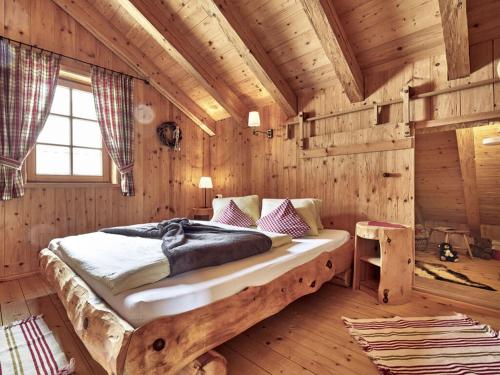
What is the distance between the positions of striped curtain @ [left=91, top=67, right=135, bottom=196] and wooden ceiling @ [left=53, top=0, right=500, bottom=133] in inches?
15.3

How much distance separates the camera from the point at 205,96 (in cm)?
391

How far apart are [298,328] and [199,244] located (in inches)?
38.2

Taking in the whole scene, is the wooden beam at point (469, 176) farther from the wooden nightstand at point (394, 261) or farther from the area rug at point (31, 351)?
the area rug at point (31, 351)

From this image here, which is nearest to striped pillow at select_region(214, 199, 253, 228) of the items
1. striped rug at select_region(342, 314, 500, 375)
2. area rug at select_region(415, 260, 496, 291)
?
striped rug at select_region(342, 314, 500, 375)

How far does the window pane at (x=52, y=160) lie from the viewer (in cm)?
296

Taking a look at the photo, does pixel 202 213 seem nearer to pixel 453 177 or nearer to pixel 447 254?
pixel 447 254

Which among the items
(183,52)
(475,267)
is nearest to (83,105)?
(183,52)

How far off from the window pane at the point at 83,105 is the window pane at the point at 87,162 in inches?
17.4

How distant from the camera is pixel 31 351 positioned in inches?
61.6

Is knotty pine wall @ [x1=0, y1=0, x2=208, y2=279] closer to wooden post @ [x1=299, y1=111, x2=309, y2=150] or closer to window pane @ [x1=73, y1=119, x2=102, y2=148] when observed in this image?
window pane @ [x1=73, y1=119, x2=102, y2=148]

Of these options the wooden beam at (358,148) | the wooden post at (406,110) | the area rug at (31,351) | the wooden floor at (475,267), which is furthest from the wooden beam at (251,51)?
the area rug at (31,351)

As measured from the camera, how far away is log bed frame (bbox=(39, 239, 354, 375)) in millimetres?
1002

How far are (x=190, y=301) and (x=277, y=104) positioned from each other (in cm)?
292

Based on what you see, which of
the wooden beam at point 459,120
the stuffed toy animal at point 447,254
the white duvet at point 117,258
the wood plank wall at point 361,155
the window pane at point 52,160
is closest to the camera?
the white duvet at point 117,258
